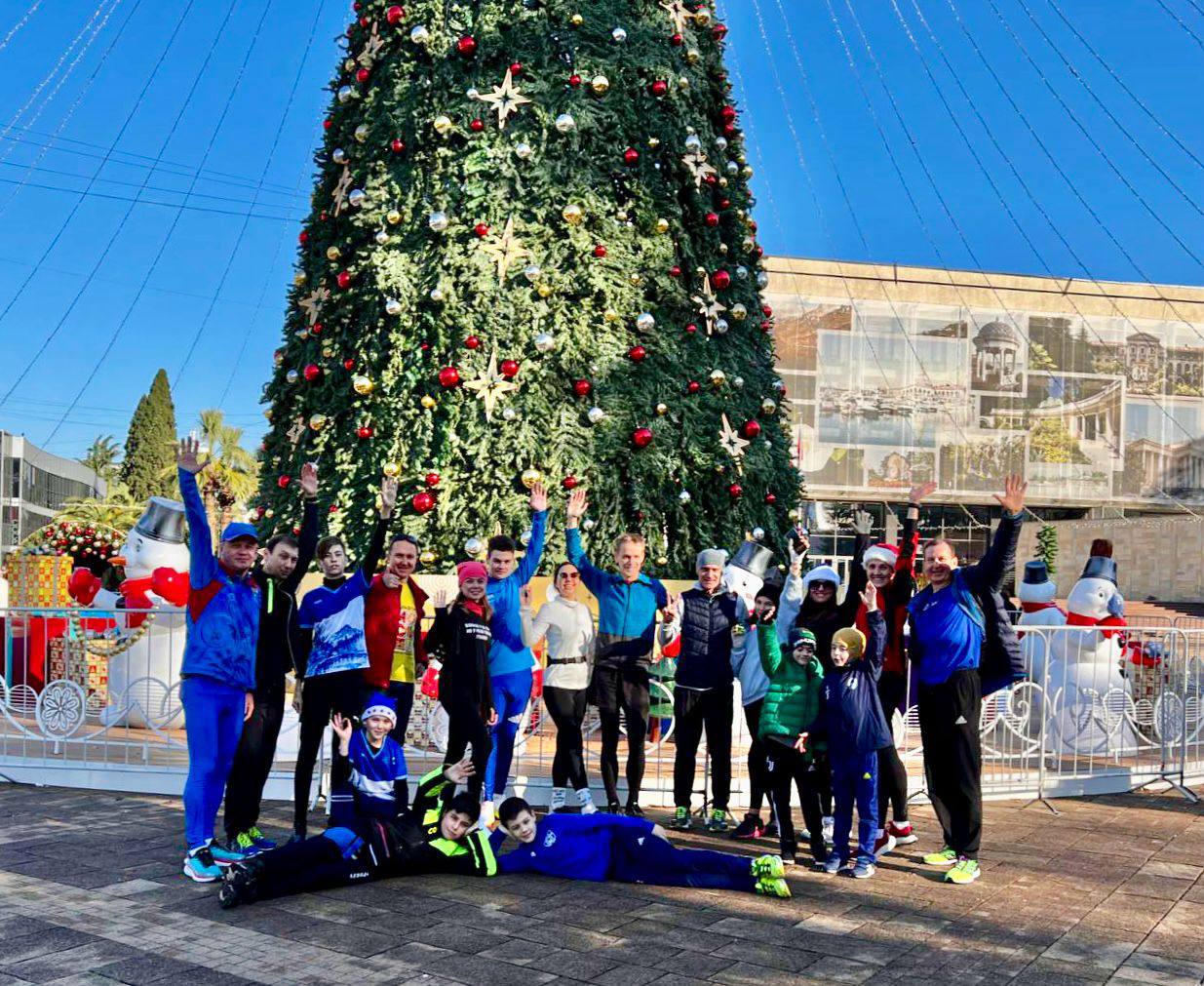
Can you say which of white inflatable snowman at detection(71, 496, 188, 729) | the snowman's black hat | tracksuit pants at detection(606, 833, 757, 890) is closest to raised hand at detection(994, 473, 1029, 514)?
tracksuit pants at detection(606, 833, 757, 890)

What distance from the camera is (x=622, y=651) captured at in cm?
691

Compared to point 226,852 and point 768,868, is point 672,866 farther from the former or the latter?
point 226,852

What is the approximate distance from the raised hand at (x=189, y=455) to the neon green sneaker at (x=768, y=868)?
3.21 m

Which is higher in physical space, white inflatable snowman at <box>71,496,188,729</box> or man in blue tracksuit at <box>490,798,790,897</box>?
white inflatable snowman at <box>71,496,188,729</box>

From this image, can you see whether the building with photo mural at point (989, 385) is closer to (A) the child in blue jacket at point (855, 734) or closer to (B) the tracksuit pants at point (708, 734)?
(B) the tracksuit pants at point (708, 734)

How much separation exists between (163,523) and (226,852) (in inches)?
235

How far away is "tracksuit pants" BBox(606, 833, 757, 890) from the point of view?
17.7 feet

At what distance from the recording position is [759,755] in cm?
657

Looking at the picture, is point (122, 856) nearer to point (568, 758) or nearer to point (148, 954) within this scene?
point (148, 954)

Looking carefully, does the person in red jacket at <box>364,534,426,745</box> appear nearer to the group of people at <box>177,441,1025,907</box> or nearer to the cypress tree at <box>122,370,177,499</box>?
the group of people at <box>177,441,1025,907</box>

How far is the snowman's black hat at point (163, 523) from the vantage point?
434 inches

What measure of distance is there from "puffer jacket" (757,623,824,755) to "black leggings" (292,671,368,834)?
2168 mm

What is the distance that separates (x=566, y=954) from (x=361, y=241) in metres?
7.38

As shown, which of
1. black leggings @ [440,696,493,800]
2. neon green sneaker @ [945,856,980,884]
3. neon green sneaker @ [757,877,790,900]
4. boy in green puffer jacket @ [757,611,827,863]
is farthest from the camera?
black leggings @ [440,696,493,800]
